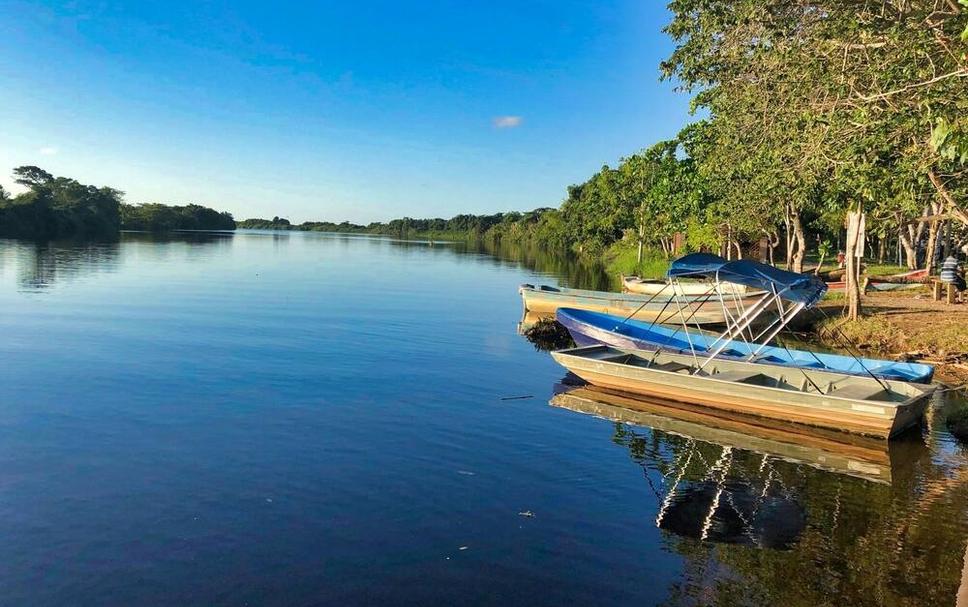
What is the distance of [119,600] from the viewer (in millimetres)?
7719

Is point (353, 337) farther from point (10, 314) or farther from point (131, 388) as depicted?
point (10, 314)

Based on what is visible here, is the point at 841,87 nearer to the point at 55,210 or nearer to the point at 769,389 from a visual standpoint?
the point at 769,389

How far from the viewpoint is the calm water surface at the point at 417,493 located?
8.30 metres

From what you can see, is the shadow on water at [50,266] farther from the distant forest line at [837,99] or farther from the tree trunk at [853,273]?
the tree trunk at [853,273]

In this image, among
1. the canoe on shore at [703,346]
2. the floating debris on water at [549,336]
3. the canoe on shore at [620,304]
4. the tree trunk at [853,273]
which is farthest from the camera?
the canoe on shore at [620,304]

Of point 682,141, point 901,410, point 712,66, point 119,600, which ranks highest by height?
point 682,141

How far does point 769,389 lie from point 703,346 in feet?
19.2

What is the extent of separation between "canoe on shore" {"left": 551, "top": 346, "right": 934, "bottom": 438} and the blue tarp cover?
2049 millimetres

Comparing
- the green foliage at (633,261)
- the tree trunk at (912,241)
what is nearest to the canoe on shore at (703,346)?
the green foliage at (633,261)

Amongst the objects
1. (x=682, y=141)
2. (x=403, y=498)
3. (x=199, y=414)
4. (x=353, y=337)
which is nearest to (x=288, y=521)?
(x=403, y=498)

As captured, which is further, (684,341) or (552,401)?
(684,341)

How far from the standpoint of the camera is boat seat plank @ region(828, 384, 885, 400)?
15305 mm

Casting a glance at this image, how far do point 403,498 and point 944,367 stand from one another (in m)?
17.6

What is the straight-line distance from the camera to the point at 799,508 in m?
10.9
